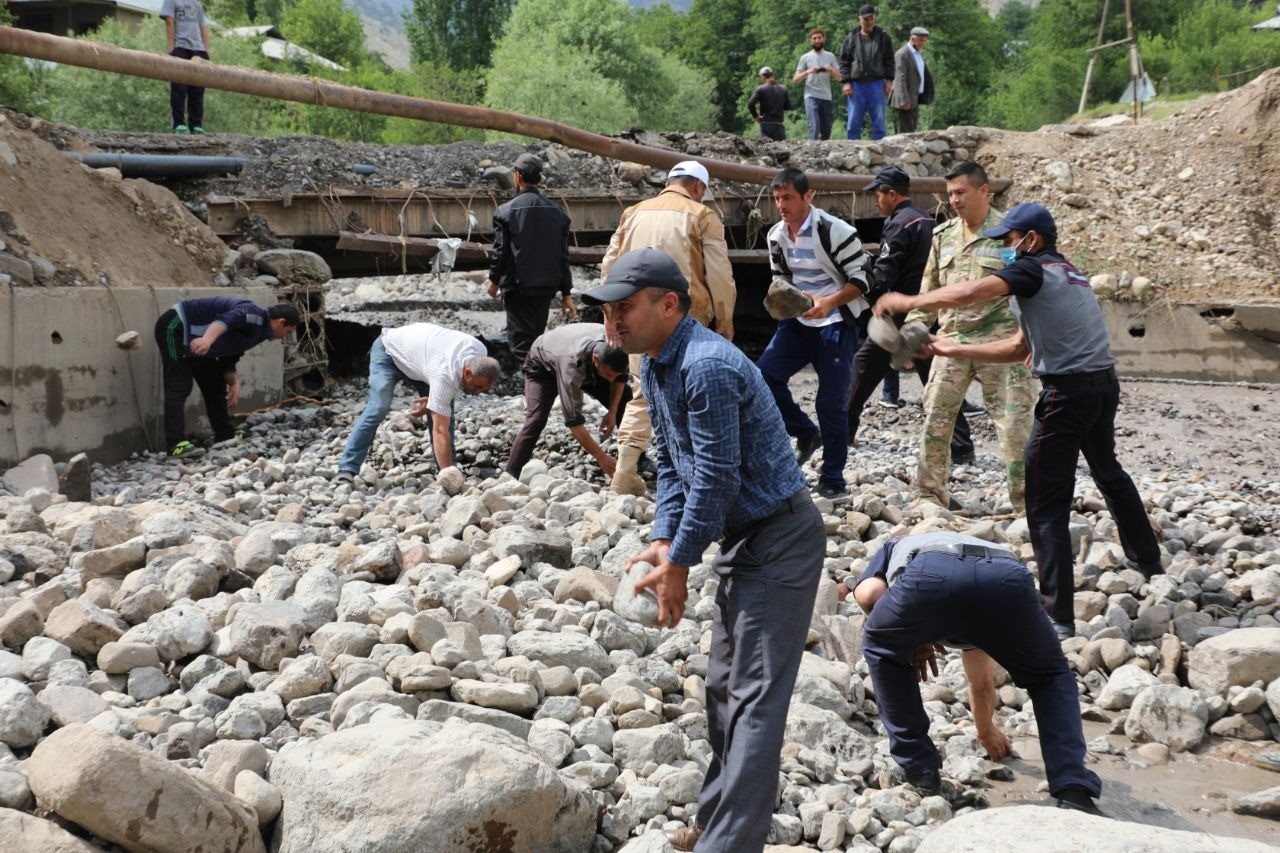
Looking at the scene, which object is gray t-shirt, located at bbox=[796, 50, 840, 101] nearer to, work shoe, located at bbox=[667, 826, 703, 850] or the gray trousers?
the gray trousers

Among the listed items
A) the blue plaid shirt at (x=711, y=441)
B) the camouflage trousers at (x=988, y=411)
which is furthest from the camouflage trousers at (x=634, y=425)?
the blue plaid shirt at (x=711, y=441)

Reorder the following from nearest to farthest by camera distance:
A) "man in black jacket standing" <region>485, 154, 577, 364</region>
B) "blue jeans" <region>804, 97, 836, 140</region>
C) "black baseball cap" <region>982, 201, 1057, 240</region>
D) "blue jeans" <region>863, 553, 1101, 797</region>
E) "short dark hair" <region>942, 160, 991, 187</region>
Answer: "blue jeans" <region>863, 553, 1101, 797</region> < "black baseball cap" <region>982, 201, 1057, 240</region> < "short dark hair" <region>942, 160, 991, 187</region> < "man in black jacket standing" <region>485, 154, 577, 364</region> < "blue jeans" <region>804, 97, 836, 140</region>

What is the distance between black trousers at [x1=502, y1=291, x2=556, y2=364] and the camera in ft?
28.7

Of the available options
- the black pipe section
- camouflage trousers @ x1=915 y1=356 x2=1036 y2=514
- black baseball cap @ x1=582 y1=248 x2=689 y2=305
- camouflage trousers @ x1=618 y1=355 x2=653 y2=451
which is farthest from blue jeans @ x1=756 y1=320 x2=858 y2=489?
the black pipe section

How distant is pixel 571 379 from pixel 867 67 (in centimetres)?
1124

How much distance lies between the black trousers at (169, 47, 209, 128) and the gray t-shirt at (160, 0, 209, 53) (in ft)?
0.28

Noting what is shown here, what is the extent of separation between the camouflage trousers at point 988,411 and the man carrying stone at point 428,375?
8.73 ft

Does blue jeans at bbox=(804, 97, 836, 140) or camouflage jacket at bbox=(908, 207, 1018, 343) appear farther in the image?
blue jeans at bbox=(804, 97, 836, 140)

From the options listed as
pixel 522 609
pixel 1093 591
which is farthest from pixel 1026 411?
pixel 522 609

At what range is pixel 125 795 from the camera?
10.0 feet

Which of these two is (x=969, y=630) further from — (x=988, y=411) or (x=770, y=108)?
(x=770, y=108)

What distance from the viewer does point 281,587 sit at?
5352mm

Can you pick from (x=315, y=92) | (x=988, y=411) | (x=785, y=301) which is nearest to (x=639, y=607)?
(x=785, y=301)

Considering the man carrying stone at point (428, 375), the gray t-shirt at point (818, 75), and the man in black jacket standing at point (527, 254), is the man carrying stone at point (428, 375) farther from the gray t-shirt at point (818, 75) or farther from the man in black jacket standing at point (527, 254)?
the gray t-shirt at point (818, 75)
